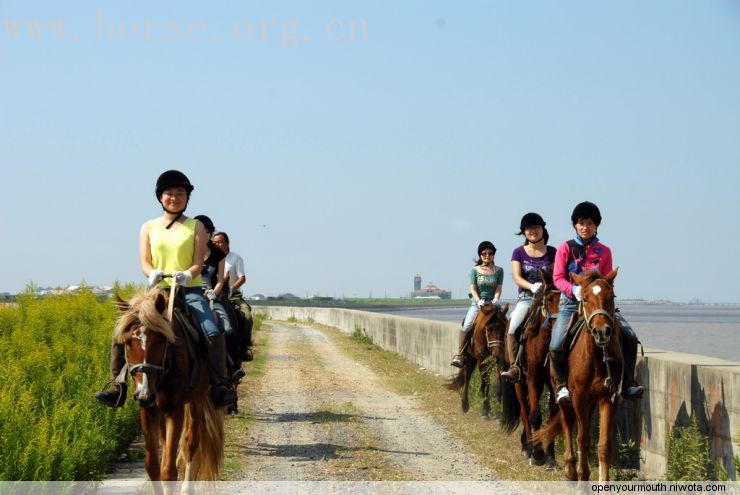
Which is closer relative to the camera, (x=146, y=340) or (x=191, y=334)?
(x=146, y=340)

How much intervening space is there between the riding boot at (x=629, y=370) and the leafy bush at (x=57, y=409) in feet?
16.4

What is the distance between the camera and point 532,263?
1148cm

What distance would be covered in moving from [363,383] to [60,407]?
10.7 meters

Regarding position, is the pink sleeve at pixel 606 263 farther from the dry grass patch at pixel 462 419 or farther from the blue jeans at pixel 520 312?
the dry grass patch at pixel 462 419

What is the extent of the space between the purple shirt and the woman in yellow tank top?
435 centimetres

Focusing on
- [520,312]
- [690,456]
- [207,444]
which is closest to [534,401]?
[520,312]

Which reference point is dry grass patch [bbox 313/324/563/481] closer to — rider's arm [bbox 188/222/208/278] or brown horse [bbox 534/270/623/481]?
brown horse [bbox 534/270/623/481]

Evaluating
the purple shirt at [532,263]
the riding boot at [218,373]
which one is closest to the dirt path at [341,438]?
the riding boot at [218,373]

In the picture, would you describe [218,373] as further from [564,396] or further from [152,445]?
[564,396]

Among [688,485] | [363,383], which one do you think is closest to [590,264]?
[688,485]

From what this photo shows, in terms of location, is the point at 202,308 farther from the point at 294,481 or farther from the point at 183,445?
the point at 294,481

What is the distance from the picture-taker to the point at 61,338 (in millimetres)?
15359

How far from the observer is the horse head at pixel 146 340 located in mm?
7422

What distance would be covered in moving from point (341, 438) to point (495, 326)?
317 cm
